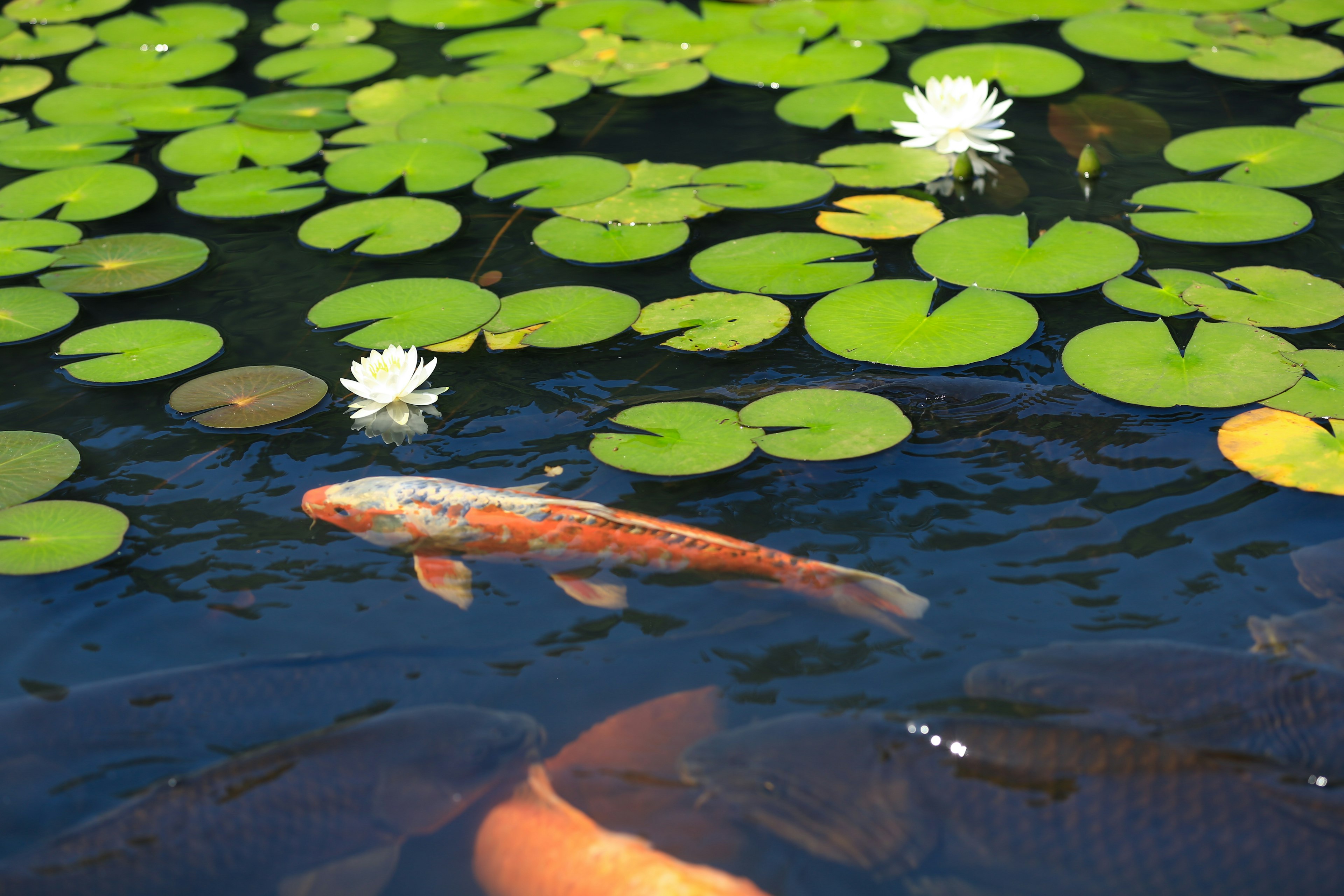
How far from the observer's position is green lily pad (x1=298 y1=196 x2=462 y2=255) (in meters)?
4.13

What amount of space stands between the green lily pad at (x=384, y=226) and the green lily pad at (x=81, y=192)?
0.87 metres

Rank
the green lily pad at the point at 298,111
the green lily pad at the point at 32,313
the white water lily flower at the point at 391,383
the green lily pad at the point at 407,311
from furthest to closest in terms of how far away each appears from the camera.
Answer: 1. the green lily pad at the point at 298,111
2. the green lily pad at the point at 32,313
3. the green lily pad at the point at 407,311
4. the white water lily flower at the point at 391,383

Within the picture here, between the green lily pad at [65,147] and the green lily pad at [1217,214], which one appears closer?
the green lily pad at [1217,214]

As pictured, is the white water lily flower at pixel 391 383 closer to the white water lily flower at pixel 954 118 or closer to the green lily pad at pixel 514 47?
the white water lily flower at pixel 954 118

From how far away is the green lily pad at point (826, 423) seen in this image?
290cm

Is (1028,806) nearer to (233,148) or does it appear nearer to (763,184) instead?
(763,184)

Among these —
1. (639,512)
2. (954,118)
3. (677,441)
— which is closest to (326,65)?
(954,118)

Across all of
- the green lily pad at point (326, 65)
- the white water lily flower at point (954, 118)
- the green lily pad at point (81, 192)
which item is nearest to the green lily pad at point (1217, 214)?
the white water lily flower at point (954, 118)

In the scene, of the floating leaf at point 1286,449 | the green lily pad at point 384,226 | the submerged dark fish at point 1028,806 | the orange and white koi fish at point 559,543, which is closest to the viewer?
the submerged dark fish at point 1028,806

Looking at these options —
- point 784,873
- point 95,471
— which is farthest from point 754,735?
point 95,471

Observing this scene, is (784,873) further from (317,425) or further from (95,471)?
(95,471)

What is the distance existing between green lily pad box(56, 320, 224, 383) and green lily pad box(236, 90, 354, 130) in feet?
5.65

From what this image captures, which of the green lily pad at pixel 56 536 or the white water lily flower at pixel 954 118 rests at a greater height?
the white water lily flower at pixel 954 118

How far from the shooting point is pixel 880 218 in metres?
4.11
